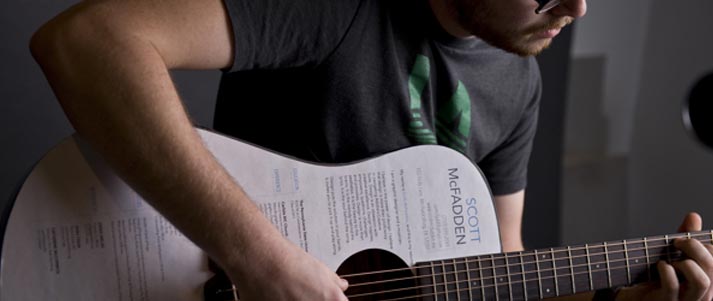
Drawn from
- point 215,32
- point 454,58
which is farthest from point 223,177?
point 454,58

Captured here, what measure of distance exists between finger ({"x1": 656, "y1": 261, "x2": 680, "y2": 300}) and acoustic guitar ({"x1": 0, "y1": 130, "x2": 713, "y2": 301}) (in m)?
0.03

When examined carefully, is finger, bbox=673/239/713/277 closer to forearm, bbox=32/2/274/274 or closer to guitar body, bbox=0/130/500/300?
guitar body, bbox=0/130/500/300

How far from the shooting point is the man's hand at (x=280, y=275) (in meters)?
0.99

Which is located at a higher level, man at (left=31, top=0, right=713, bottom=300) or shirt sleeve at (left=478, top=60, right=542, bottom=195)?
man at (left=31, top=0, right=713, bottom=300)

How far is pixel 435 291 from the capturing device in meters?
1.17

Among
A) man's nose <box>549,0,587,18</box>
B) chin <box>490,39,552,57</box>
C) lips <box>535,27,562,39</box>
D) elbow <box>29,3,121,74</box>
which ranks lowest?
chin <box>490,39,552,57</box>

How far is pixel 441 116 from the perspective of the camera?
1.36 metres

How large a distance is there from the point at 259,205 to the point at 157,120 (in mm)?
203

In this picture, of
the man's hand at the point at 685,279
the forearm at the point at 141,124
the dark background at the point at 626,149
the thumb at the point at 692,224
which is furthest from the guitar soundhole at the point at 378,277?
the dark background at the point at 626,149

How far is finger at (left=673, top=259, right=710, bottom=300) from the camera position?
49.8 inches

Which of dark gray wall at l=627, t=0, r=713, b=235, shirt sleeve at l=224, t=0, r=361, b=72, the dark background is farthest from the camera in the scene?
dark gray wall at l=627, t=0, r=713, b=235

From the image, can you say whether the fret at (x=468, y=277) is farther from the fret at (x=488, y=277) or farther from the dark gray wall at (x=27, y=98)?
the dark gray wall at (x=27, y=98)

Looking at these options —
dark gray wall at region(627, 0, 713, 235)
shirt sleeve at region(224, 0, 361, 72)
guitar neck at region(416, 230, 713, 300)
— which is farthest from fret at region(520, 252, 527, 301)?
dark gray wall at region(627, 0, 713, 235)

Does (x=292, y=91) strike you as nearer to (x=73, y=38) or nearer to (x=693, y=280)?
(x=73, y=38)
